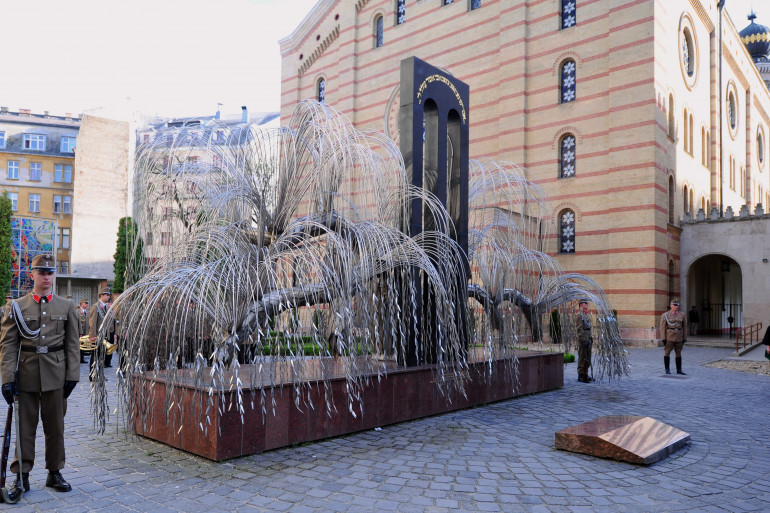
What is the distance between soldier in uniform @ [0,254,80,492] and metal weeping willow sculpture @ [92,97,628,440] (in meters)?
0.68

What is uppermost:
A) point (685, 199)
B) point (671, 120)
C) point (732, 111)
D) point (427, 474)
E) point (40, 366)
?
point (732, 111)

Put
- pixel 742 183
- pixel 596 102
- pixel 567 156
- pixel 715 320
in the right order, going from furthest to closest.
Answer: pixel 742 183 → pixel 715 320 → pixel 567 156 → pixel 596 102

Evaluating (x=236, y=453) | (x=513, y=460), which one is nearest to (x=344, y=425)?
(x=236, y=453)

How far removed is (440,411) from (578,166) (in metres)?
16.4

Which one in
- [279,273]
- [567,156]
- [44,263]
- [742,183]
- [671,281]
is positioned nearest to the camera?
[44,263]

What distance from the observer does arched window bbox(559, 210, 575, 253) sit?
72.8 feet

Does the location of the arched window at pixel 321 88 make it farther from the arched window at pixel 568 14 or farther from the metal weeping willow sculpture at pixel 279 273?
the metal weeping willow sculpture at pixel 279 273

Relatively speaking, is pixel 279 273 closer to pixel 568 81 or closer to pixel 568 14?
pixel 568 81

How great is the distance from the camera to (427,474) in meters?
5.41

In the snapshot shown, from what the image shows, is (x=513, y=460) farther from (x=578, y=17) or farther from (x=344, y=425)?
(x=578, y=17)

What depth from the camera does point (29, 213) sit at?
43875mm

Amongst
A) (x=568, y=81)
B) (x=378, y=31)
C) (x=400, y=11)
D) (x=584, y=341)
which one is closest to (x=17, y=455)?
(x=584, y=341)

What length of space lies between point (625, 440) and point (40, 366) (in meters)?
5.86

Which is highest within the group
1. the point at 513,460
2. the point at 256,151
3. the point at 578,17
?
the point at 578,17
